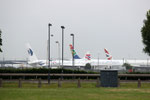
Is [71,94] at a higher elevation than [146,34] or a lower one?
lower

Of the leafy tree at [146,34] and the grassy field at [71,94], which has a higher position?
the leafy tree at [146,34]

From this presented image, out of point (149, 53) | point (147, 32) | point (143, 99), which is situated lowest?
point (143, 99)

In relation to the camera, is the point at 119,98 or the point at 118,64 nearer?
the point at 119,98

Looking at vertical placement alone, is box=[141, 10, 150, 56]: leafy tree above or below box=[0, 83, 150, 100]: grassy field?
above

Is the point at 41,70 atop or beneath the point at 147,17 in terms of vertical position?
beneath

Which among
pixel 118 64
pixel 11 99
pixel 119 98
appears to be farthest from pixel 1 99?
pixel 118 64

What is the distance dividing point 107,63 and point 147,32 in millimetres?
46515

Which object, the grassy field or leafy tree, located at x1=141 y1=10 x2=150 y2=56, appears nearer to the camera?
the grassy field

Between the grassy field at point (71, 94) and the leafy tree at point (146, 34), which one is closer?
the grassy field at point (71, 94)

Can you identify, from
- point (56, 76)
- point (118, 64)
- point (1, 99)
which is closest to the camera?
point (1, 99)

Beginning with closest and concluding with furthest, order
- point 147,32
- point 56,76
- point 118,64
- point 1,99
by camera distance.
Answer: point 1,99, point 56,76, point 147,32, point 118,64

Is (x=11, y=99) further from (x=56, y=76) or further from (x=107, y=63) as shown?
(x=107, y=63)

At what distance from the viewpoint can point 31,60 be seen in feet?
292

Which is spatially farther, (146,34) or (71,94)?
(146,34)
